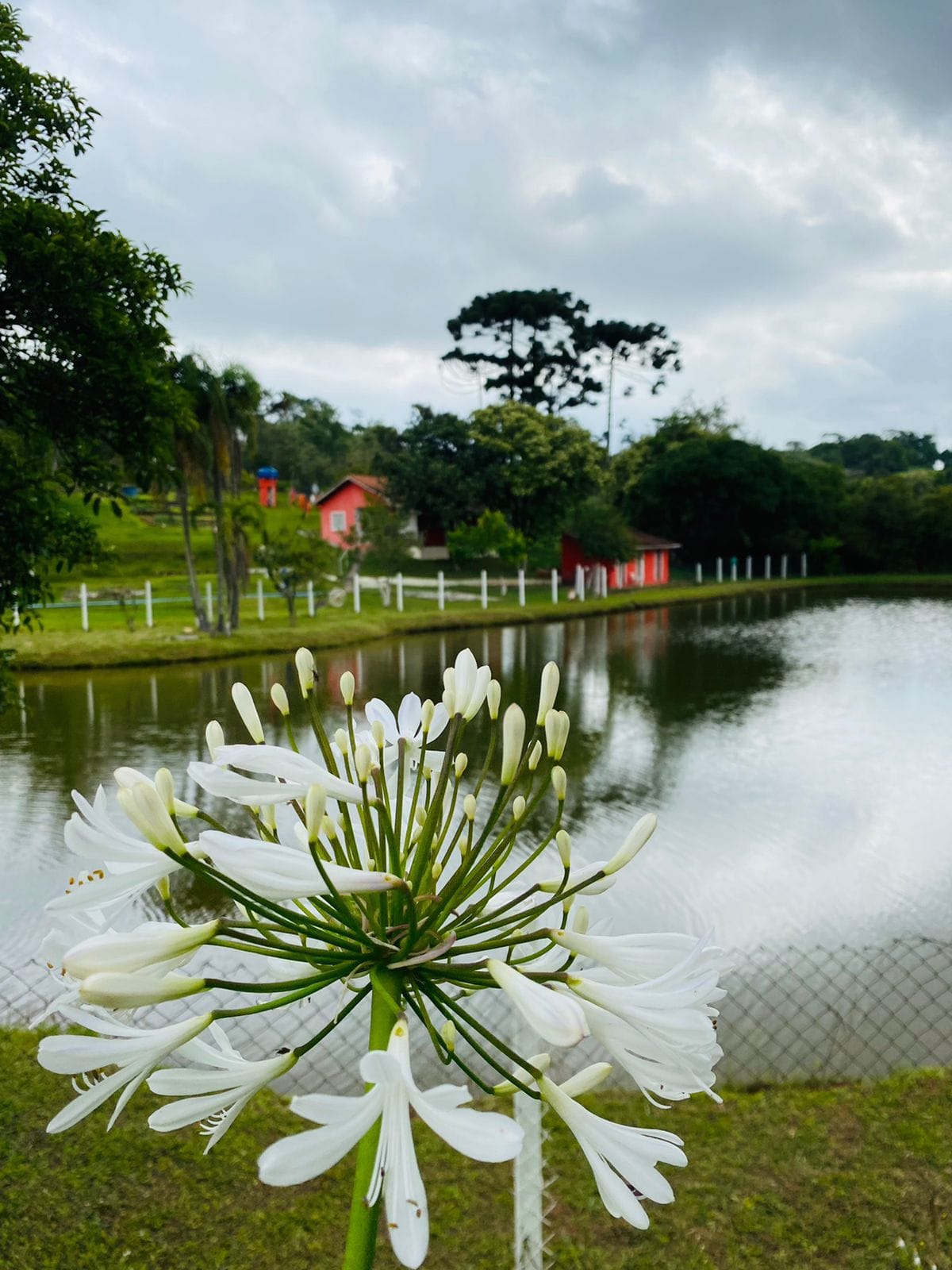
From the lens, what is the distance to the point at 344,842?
1.38m

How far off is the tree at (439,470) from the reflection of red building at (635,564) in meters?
3.84

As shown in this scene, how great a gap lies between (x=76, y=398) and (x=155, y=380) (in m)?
0.38

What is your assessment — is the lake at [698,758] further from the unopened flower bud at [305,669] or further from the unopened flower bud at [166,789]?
the unopened flower bud at [166,789]

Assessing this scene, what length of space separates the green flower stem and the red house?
114 feet

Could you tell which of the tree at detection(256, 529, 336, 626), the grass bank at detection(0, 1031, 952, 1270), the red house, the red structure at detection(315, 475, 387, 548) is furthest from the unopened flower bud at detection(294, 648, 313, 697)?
the red house

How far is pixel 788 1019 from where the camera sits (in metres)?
4.95

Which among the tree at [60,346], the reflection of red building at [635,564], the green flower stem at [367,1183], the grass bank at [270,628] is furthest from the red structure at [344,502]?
the green flower stem at [367,1183]

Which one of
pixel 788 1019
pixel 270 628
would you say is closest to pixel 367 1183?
pixel 788 1019

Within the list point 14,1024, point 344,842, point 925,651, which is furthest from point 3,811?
point 925,651

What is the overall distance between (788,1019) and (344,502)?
34.3m

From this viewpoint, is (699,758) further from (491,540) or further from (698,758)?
(491,540)

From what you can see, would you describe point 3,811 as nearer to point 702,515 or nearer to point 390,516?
point 390,516

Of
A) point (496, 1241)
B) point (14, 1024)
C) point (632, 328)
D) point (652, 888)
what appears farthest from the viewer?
point (632, 328)

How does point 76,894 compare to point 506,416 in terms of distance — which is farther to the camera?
point 506,416
